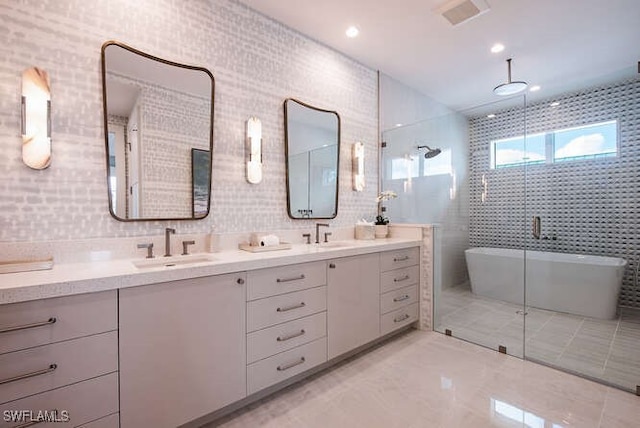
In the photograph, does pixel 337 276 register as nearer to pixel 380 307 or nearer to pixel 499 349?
pixel 380 307

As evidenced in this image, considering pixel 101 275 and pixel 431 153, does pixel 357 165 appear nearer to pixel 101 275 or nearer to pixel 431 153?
pixel 431 153

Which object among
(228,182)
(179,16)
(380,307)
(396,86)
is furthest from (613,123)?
(179,16)

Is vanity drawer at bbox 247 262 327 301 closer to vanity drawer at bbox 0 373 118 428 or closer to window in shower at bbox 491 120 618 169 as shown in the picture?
vanity drawer at bbox 0 373 118 428

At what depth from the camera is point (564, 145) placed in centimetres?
304

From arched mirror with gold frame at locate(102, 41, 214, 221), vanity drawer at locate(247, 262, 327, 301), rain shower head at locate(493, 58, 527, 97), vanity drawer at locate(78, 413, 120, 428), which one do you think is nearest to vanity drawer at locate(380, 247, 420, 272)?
vanity drawer at locate(247, 262, 327, 301)

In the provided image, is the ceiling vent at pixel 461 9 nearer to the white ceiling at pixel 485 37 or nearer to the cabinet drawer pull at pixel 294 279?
the white ceiling at pixel 485 37

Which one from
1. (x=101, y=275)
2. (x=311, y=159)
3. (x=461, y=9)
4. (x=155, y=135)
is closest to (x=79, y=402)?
(x=101, y=275)

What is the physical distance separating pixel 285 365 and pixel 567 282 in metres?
3.06

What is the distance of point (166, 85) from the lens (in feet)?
6.40

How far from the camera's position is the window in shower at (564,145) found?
9.49 feet

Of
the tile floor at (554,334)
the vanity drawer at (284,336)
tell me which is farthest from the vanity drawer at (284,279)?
the tile floor at (554,334)

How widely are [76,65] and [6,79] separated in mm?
310

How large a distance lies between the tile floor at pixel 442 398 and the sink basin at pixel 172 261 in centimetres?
92

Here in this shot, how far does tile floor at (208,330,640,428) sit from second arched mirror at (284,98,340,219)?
136cm
